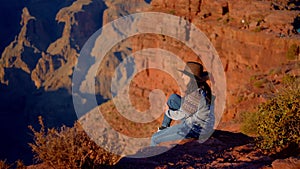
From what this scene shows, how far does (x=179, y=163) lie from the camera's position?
6961 millimetres

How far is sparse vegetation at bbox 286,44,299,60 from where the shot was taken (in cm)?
→ 1891

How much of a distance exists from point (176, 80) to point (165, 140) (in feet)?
65.2

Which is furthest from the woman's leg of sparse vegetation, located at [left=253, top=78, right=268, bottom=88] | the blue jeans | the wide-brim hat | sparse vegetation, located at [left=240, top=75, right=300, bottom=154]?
sparse vegetation, located at [left=253, top=78, right=268, bottom=88]

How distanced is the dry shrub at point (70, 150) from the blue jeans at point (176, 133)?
1.51 metres

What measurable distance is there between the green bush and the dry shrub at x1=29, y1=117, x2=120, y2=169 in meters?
3.37

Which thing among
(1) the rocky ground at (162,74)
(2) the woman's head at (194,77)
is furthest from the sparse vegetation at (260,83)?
(2) the woman's head at (194,77)

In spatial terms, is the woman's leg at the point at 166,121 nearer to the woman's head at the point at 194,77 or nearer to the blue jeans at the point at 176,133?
the blue jeans at the point at 176,133

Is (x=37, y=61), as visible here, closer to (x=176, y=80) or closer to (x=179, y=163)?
(x=176, y=80)

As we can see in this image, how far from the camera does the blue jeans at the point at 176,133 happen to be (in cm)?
758

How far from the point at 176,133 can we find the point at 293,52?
45.7ft

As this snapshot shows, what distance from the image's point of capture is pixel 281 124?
6902 mm

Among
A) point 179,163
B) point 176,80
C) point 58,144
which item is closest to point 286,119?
point 179,163

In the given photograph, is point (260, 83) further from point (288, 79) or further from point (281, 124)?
point (281, 124)

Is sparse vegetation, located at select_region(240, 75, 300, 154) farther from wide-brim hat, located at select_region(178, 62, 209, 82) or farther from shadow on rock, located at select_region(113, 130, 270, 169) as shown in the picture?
wide-brim hat, located at select_region(178, 62, 209, 82)
